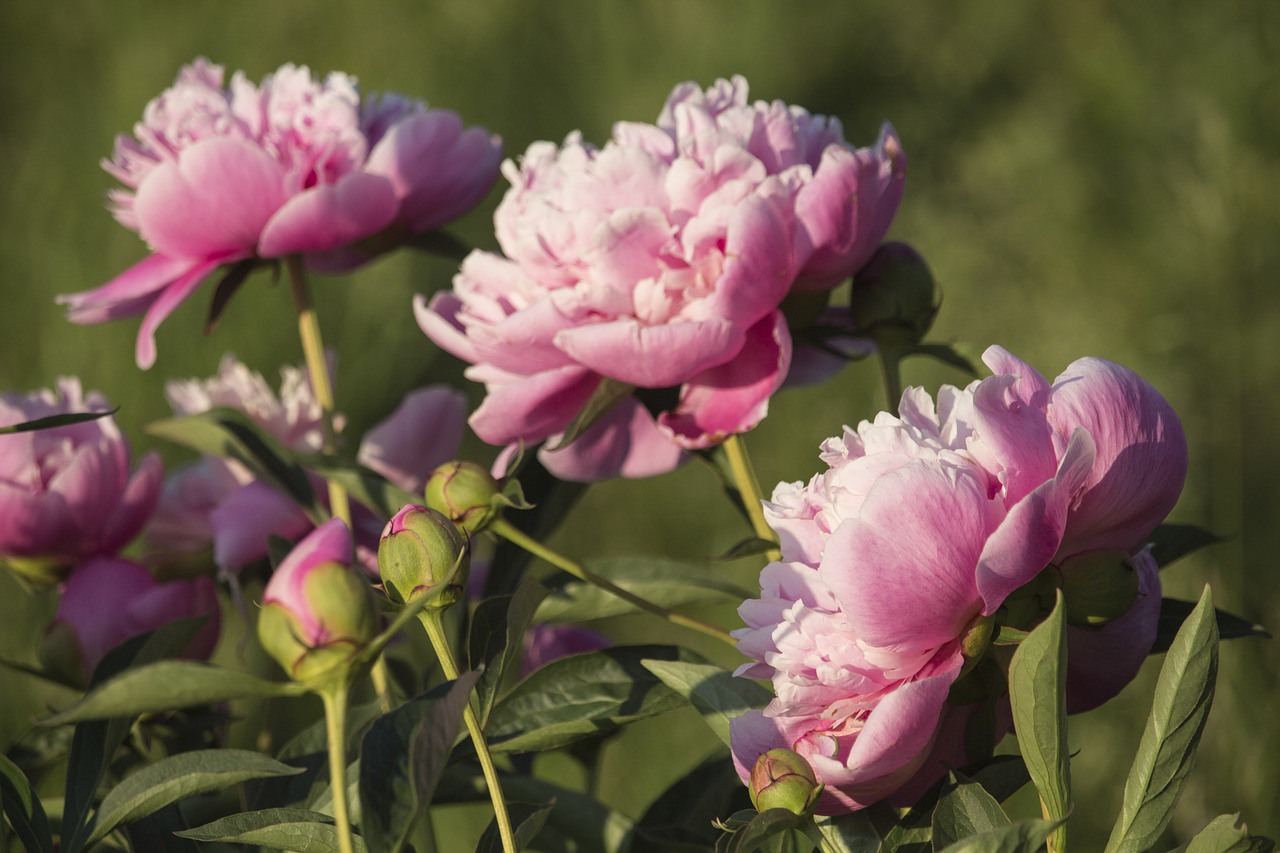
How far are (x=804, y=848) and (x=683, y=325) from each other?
18cm

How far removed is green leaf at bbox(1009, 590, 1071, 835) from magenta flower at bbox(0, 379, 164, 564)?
17.4 inches

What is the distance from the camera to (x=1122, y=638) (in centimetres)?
42

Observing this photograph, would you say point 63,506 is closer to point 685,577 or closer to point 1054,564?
point 685,577

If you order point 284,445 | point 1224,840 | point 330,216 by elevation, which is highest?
point 330,216

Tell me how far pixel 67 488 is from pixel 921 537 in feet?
1.37

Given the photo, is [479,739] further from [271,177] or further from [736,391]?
[271,177]

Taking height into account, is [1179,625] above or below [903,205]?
below

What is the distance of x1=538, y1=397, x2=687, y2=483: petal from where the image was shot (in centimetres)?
58

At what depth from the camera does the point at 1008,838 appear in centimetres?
32

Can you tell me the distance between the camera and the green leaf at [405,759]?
0.32 m

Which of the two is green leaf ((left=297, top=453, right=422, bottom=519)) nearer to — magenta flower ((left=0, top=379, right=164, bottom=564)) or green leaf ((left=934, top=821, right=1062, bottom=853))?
magenta flower ((left=0, top=379, right=164, bottom=564))

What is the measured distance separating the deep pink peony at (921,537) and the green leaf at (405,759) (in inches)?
3.6

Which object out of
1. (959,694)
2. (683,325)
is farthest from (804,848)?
(683,325)

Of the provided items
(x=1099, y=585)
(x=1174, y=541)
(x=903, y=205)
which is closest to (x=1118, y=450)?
(x=1099, y=585)
